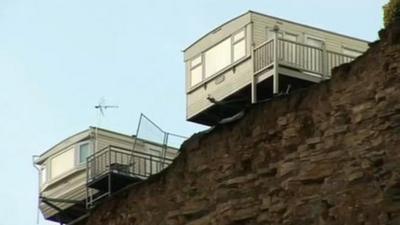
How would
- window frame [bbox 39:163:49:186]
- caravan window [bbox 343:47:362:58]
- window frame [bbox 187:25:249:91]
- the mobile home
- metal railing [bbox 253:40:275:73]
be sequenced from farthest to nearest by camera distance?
window frame [bbox 39:163:49:186], caravan window [bbox 343:47:362:58], window frame [bbox 187:25:249:91], metal railing [bbox 253:40:275:73], the mobile home

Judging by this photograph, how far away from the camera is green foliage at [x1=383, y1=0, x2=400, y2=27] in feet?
78.9

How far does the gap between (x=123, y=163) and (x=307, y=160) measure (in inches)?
563

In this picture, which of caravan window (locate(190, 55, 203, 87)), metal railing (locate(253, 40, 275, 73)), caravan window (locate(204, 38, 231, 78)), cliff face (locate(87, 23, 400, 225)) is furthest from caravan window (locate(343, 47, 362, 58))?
cliff face (locate(87, 23, 400, 225))

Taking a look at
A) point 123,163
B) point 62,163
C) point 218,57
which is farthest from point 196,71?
point 62,163

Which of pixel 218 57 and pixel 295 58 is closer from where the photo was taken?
pixel 295 58

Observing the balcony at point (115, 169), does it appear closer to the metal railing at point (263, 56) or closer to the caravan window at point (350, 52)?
the metal railing at point (263, 56)

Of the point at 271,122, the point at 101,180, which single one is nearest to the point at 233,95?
the point at 101,180

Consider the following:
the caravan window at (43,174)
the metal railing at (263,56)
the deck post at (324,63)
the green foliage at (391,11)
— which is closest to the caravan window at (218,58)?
the metal railing at (263,56)

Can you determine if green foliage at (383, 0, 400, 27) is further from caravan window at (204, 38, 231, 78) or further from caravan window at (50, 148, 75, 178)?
caravan window at (50, 148, 75, 178)

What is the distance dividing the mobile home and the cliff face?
5048 millimetres

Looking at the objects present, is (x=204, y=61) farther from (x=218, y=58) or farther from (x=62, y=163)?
(x=62, y=163)

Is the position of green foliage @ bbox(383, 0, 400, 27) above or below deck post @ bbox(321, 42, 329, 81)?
below

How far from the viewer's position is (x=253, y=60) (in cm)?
3256

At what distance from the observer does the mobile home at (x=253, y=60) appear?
31531 millimetres
